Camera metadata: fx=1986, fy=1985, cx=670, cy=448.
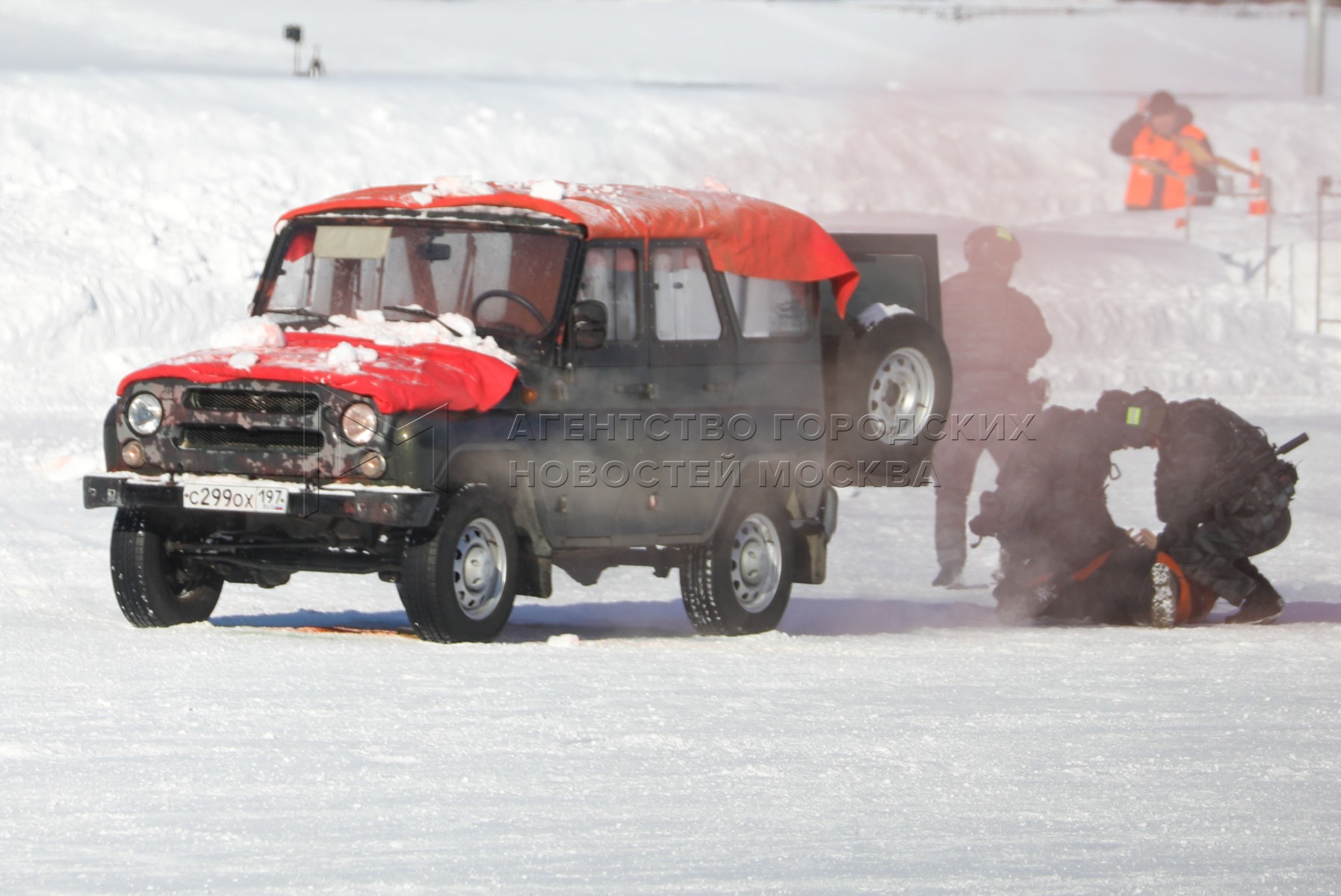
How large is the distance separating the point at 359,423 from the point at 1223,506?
4542 mm

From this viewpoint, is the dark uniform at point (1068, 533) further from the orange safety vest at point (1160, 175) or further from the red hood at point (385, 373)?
the orange safety vest at point (1160, 175)

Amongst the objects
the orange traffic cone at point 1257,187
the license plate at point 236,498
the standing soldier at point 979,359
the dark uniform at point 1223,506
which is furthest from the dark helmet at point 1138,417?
the orange traffic cone at point 1257,187

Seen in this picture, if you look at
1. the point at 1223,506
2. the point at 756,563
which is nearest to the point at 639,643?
the point at 756,563

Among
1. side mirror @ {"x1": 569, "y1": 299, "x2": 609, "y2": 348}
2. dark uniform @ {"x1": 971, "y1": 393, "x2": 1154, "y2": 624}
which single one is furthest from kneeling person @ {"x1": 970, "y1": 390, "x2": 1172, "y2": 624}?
side mirror @ {"x1": 569, "y1": 299, "x2": 609, "y2": 348}

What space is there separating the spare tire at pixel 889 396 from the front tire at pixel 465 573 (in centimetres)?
212

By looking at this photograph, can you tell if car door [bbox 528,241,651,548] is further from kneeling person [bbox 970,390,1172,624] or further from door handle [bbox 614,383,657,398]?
kneeling person [bbox 970,390,1172,624]

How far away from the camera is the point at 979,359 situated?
38.4 ft

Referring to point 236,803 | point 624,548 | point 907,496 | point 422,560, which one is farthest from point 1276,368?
point 236,803

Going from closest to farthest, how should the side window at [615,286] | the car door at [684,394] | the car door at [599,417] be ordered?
the car door at [599,417] → the side window at [615,286] → the car door at [684,394]

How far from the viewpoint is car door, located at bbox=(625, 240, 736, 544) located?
8.95 metres

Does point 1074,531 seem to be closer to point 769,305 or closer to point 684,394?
point 769,305

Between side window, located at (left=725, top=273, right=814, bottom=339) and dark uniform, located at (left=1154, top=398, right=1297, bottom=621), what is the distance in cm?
202

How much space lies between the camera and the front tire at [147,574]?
8.41 meters

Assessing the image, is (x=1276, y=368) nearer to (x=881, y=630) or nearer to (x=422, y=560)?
(x=881, y=630)
